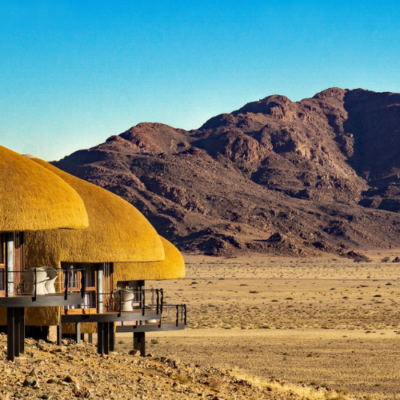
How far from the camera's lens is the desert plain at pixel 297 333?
28.0 m

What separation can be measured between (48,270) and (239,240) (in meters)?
121

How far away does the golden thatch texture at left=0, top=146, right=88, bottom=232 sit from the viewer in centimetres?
1703

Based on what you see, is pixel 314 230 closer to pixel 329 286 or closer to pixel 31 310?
pixel 329 286

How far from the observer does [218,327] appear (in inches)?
1703

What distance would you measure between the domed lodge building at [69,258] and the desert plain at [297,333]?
5.20 meters

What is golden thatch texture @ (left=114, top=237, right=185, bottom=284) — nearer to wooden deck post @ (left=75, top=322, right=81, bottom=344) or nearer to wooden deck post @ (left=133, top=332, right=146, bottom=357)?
wooden deck post @ (left=133, top=332, right=146, bottom=357)

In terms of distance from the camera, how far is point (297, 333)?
40.2 m

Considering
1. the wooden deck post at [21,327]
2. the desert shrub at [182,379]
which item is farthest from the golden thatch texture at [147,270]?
the wooden deck post at [21,327]

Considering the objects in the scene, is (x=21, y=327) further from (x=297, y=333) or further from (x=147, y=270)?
(x=297, y=333)

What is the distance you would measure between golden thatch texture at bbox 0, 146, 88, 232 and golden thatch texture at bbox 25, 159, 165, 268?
2822 millimetres

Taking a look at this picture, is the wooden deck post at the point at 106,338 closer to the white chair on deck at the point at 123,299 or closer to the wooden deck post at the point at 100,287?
the wooden deck post at the point at 100,287

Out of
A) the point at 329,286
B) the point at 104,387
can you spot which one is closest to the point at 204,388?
the point at 104,387

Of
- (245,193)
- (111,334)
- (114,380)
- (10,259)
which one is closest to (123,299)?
(111,334)

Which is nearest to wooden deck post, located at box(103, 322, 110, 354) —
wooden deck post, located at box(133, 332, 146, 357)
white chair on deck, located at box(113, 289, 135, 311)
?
white chair on deck, located at box(113, 289, 135, 311)
